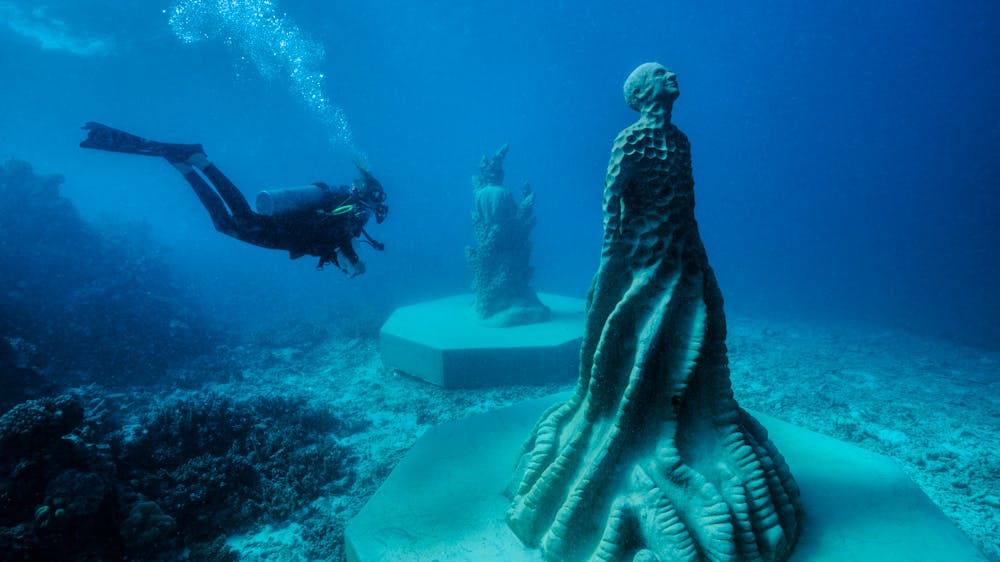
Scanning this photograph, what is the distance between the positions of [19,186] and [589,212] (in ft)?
372

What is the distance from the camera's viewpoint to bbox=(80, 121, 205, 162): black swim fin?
4.80 metres

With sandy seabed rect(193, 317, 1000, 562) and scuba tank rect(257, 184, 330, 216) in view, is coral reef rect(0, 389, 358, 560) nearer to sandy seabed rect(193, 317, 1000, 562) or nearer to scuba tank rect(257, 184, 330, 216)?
sandy seabed rect(193, 317, 1000, 562)

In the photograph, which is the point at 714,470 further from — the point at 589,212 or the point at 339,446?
the point at 589,212

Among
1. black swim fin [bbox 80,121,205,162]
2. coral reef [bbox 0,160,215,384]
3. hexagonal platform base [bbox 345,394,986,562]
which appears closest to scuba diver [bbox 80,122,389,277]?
black swim fin [bbox 80,121,205,162]

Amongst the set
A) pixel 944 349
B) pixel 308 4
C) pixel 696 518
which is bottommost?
pixel 944 349

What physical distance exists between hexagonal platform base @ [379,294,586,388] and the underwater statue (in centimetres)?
535

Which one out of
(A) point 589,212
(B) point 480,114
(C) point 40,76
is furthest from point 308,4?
(A) point 589,212

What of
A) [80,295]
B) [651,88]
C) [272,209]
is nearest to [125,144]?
[272,209]

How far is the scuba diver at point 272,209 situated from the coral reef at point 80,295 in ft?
18.1

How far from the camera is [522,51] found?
61.3 metres

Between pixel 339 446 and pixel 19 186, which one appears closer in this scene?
pixel 339 446

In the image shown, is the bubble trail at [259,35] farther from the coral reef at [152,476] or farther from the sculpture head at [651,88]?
the sculpture head at [651,88]

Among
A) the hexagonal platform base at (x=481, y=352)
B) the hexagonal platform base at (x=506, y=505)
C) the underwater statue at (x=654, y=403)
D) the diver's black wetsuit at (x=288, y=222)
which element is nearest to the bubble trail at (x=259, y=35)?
the hexagonal platform base at (x=481, y=352)

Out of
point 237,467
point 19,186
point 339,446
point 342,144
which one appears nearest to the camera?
point 237,467
